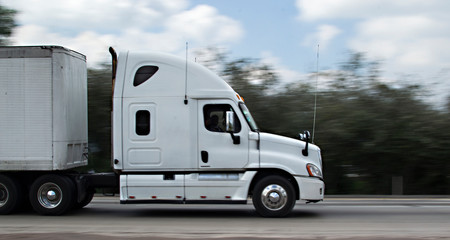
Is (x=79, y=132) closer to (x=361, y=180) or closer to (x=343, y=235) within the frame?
(x=343, y=235)

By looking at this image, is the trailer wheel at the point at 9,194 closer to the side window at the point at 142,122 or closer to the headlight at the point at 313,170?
the side window at the point at 142,122

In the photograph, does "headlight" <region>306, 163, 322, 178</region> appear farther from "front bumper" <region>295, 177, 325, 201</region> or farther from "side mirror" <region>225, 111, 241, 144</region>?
"side mirror" <region>225, 111, 241, 144</region>

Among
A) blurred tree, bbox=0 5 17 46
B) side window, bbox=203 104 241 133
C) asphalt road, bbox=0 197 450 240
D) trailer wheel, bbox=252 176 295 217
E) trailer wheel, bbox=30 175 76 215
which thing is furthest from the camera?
blurred tree, bbox=0 5 17 46

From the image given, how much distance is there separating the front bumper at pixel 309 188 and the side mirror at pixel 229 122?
151cm

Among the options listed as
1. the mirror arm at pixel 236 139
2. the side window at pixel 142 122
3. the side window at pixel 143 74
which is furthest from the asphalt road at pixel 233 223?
the side window at pixel 143 74

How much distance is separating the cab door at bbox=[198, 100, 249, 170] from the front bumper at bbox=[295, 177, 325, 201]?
109 cm

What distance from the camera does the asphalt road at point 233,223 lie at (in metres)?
7.93

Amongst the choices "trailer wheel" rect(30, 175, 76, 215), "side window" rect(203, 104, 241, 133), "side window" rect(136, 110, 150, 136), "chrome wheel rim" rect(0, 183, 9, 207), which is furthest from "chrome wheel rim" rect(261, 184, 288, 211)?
"chrome wheel rim" rect(0, 183, 9, 207)

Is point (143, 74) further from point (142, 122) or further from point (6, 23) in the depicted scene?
point (6, 23)

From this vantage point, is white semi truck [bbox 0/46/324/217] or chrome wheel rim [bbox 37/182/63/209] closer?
white semi truck [bbox 0/46/324/217]

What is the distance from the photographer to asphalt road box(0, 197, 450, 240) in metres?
7.93

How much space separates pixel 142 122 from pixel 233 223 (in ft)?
8.13

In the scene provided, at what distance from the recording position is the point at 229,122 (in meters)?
9.38

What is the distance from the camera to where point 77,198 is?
1000 centimetres
